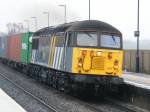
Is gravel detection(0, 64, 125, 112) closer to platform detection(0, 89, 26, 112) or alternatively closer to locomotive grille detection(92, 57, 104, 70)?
platform detection(0, 89, 26, 112)

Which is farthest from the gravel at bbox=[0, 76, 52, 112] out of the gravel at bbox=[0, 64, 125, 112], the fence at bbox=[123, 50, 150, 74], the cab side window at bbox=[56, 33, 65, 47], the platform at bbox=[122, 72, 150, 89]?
the fence at bbox=[123, 50, 150, 74]

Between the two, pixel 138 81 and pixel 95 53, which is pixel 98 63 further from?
pixel 138 81

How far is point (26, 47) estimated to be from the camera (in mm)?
34781

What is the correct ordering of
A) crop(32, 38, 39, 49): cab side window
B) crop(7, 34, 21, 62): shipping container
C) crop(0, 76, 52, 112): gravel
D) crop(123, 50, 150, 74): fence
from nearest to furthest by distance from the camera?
1. crop(0, 76, 52, 112): gravel
2. crop(32, 38, 39, 49): cab side window
3. crop(123, 50, 150, 74): fence
4. crop(7, 34, 21, 62): shipping container

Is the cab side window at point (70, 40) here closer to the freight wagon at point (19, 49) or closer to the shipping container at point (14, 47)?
the freight wagon at point (19, 49)

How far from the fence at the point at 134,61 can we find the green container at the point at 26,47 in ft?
33.4

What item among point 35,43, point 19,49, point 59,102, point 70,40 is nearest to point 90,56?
point 70,40

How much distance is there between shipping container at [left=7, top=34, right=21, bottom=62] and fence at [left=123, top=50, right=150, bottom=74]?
33.3 ft

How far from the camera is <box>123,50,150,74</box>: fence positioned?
1517 inches

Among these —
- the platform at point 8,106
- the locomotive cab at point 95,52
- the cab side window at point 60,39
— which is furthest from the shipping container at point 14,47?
the platform at point 8,106

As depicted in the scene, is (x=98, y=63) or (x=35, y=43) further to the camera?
(x=35, y=43)

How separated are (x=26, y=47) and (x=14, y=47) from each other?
827cm

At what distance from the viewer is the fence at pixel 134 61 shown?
3853cm

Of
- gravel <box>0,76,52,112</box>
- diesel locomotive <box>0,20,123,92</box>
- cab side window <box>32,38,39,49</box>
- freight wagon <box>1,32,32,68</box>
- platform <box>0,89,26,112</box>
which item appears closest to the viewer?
platform <box>0,89,26,112</box>
